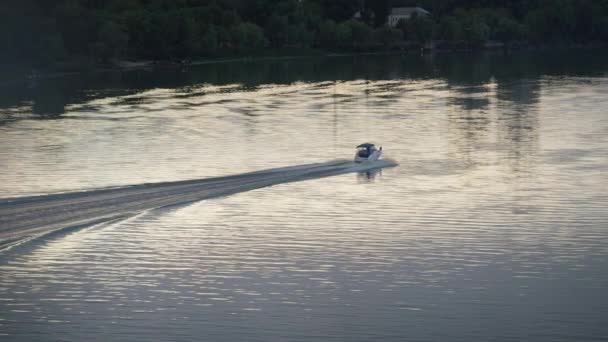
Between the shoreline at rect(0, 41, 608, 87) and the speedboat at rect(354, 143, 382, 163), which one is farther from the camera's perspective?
the shoreline at rect(0, 41, 608, 87)

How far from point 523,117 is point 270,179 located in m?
31.4

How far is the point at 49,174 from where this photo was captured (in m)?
50.6

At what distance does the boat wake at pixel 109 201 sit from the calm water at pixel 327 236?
93 cm

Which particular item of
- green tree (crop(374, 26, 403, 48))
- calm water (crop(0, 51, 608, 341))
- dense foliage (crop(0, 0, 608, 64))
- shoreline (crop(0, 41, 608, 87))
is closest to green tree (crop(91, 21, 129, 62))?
dense foliage (crop(0, 0, 608, 64))

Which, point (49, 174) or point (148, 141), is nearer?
point (49, 174)

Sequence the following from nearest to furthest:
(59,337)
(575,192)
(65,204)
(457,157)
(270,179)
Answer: (59,337) → (65,204) → (575,192) → (270,179) → (457,157)

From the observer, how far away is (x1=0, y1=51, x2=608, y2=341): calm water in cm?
2859

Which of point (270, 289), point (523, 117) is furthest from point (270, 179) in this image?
point (523, 117)

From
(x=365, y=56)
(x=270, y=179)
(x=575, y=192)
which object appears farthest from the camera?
(x=365, y=56)

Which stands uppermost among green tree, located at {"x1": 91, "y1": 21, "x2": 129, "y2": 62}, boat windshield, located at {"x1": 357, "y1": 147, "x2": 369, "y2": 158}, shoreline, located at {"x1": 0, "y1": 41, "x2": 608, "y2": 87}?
green tree, located at {"x1": 91, "y1": 21, "x2": 129, "y2": 62}

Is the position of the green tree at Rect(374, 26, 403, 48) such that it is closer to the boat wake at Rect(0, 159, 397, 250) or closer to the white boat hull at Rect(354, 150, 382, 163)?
the white boat hull at Rect(354, 150, 382, 163)

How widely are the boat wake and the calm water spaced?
93cm

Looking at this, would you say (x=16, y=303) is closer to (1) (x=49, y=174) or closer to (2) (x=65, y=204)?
(2) (x=65, y=204)

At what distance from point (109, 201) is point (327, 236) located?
9.31 m
